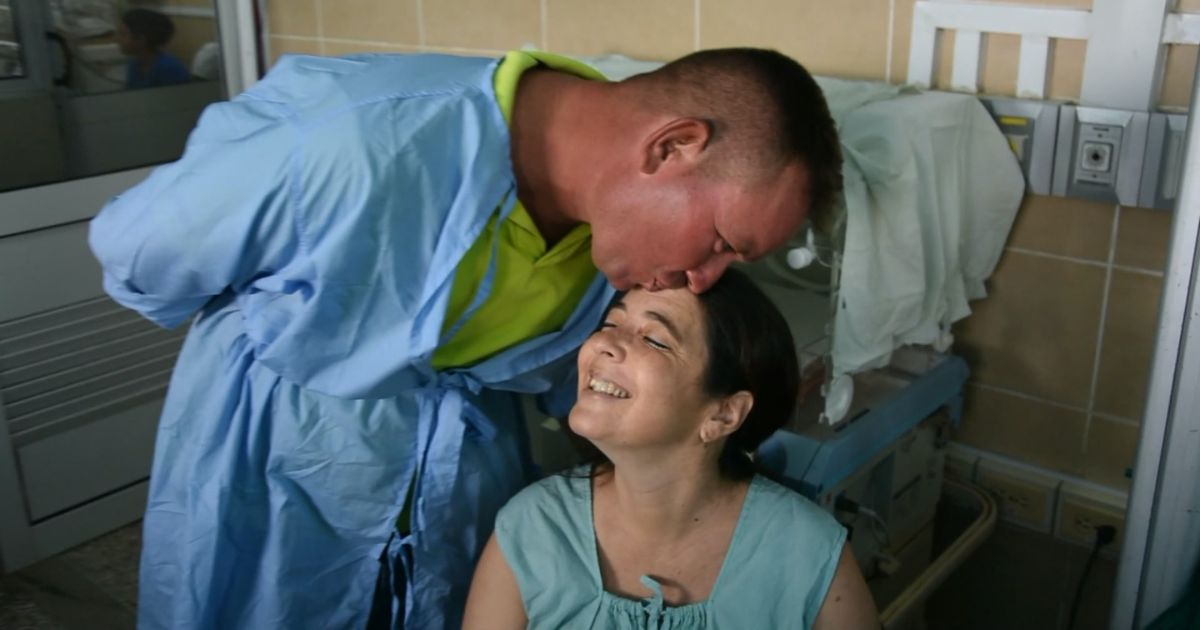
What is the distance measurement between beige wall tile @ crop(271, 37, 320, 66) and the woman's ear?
1716 millimetres

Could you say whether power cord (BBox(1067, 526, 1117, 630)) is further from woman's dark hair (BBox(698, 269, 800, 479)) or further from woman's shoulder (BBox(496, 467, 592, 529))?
woman's shoulder (BBox(496, 467, 592, 529))

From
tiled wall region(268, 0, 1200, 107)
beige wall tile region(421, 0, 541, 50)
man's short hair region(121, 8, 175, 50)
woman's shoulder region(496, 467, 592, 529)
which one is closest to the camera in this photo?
woman's shoulder region(496, 467, 592, 529)

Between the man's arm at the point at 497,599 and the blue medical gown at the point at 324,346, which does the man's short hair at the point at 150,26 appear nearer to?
the blue medical gown at the point at 324,346

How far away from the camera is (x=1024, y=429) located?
1841 millimetres

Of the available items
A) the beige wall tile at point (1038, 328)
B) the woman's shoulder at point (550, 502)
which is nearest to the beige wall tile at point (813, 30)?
the beige wall tile at point (1038, 328)

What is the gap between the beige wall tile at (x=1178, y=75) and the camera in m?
1.53

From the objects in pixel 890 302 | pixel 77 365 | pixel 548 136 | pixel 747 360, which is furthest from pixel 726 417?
pixel 77 365

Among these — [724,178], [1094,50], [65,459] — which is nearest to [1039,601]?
[1094,50]

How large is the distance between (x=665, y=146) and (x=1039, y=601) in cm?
124

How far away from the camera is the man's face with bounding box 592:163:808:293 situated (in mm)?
1148

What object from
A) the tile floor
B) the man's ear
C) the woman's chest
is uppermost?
the man's ear

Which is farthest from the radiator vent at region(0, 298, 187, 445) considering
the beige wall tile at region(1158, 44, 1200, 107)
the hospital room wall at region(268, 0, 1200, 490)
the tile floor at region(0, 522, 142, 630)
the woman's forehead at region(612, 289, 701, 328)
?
the beige wall tile at region(1158, 44, 1200, 107)

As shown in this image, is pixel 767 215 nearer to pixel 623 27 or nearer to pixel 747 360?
pixel 747 360

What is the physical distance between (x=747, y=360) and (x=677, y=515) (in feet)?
0.72
